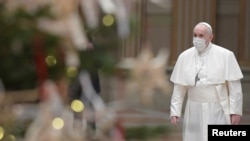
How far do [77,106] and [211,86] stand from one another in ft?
18.2

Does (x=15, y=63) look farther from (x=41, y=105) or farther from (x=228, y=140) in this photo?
A: (x=228, y=140)

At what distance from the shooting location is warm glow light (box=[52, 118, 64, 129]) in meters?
0.70

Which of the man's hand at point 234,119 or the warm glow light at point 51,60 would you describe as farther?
the man's hand at point 234,119

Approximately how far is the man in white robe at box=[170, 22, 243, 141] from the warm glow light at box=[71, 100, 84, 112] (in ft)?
18.0

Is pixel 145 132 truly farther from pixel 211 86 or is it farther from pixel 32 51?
pixel 211 86

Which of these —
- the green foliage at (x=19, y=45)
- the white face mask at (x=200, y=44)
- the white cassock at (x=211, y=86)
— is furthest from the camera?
the white face mask at (x=200, y=44)

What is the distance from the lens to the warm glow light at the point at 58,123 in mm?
705

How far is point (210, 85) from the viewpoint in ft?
20.5

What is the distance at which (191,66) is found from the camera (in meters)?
6.38

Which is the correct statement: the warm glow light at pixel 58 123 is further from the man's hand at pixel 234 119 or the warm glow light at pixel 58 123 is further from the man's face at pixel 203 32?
the man's face at pixel 203 32

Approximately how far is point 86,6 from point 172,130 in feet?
0.64

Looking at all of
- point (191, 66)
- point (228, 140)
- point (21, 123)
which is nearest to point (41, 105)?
point (21, 123)

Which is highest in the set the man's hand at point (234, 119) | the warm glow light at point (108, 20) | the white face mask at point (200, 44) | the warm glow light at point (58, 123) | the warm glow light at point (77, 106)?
the warm glow light at point (108, 20)

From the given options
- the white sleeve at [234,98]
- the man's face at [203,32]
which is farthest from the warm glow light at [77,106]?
the man's face at [203,32]
